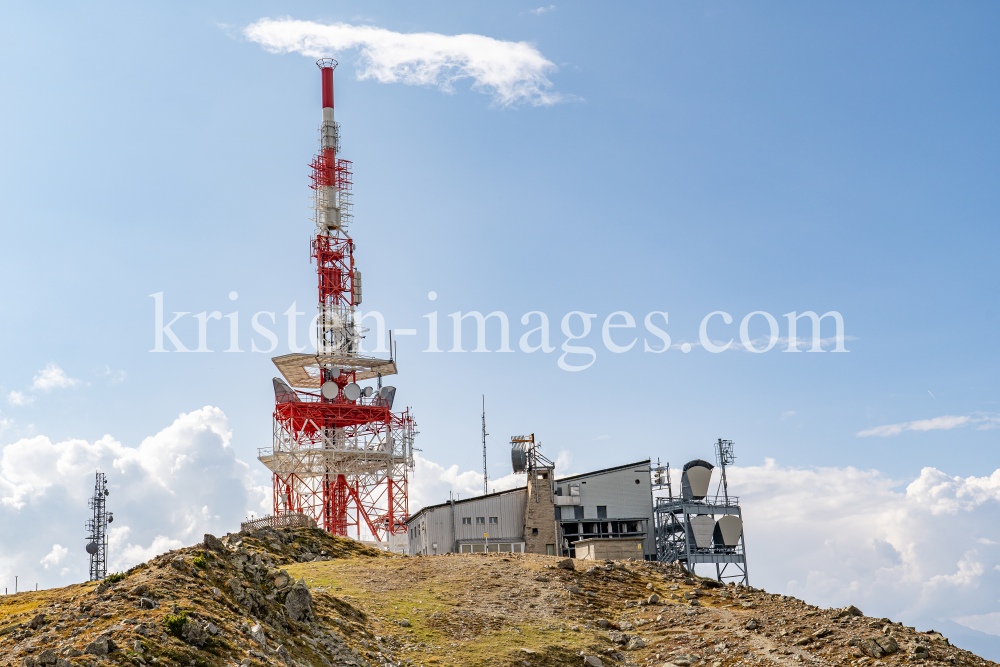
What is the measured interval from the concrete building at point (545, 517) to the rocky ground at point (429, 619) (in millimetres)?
13168

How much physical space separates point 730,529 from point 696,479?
15.3 ft

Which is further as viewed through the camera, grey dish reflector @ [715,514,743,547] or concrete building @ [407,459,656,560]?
grey dish reflector @ [715,514,743,547]

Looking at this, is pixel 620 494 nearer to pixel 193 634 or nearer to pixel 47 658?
pixel 193 634

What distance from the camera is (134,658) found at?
2894 cm

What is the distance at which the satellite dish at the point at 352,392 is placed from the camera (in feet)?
294

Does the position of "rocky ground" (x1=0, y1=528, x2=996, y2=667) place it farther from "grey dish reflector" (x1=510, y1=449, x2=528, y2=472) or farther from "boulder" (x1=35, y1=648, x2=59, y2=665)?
"grey dish reflector" (x1=510, y1=449, x2=528, y2=472)

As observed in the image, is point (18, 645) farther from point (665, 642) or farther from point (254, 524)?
point (254, 524)

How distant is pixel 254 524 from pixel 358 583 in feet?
56.4

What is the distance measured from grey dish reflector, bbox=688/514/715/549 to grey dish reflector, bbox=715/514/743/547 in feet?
3.94

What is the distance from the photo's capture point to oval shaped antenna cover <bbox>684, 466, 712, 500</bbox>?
7294 cm

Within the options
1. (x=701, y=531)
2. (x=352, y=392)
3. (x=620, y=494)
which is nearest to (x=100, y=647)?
(x=620, y=494)

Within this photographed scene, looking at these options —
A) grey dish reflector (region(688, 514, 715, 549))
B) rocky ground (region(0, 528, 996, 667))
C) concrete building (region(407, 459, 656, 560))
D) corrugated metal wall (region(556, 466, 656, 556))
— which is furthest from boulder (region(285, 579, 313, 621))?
grey dish reflector (region(688, 514, 715, 549))

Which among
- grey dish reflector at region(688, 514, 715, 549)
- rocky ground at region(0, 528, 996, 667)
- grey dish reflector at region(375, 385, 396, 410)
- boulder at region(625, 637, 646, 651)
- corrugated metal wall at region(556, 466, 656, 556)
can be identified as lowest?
boulder at region(625, 637, 646, 651)

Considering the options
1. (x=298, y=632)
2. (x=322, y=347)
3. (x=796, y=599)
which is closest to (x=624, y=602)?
(x=796, y=599)
